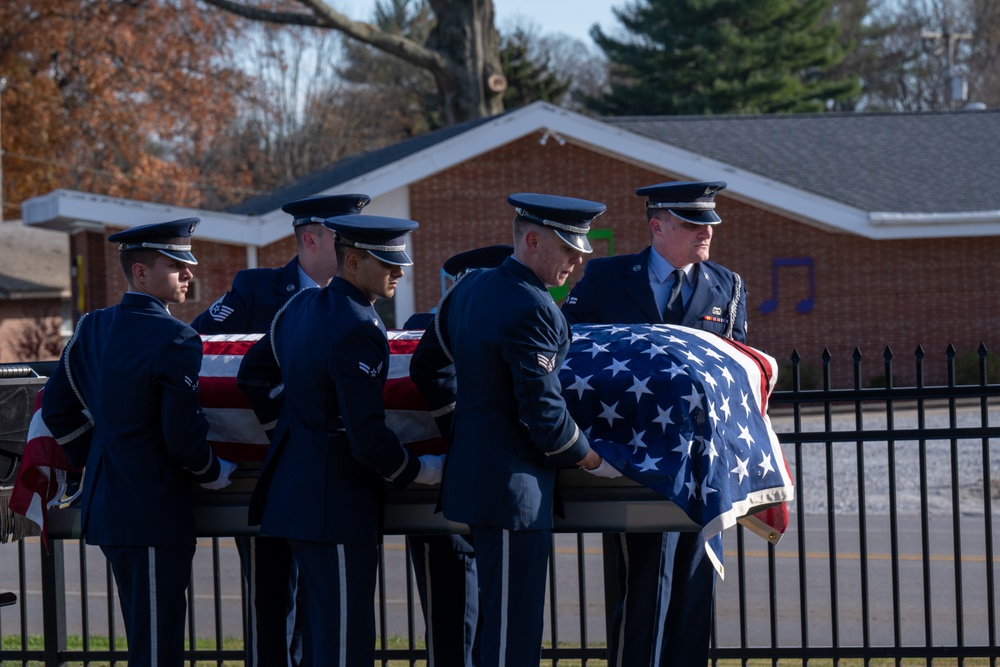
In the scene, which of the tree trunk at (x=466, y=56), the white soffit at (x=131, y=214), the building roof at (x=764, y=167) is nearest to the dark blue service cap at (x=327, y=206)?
the building roof at (x=764, y=167)

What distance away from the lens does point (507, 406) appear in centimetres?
425

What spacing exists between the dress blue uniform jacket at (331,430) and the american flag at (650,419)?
1.14ft

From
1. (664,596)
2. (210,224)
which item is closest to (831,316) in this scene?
(210,224)

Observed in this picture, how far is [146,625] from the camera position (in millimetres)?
4562

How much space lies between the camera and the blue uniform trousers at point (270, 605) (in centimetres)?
512

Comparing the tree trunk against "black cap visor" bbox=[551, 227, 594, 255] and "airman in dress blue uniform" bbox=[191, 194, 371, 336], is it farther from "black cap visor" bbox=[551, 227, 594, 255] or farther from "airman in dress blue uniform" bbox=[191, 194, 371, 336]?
"black cap visor" bbox=[551, 227, 594, 255]

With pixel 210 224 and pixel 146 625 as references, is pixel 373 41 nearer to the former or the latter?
pixel 210 224

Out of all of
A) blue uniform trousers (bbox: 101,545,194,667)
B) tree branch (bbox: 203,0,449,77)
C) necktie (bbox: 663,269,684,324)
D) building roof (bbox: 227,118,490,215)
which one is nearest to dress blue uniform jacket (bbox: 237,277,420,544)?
blue uniform trousers (bbox: 101,545,194,667)

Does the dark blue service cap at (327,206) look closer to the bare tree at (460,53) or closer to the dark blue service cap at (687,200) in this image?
the dark blue service cap at (687,200)

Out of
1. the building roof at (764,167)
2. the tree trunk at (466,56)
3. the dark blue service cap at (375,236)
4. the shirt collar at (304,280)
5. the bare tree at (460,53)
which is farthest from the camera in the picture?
the tree trunk at (466,56)

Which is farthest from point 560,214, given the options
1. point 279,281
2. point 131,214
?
point 131,214

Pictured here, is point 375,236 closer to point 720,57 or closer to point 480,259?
point 480,259

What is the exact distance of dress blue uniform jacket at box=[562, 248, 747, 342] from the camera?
539 cm

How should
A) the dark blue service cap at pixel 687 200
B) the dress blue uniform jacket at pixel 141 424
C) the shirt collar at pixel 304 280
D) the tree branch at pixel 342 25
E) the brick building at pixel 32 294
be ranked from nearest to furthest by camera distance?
1. the dress blue uniform jacket at pixel 141 424
2. the dark blue service cap at pixel 687 200
3. the shirt collar at pixel 304 280
4. the tree branch at pixel 342 25
5. the brick building at pixel 32 294
